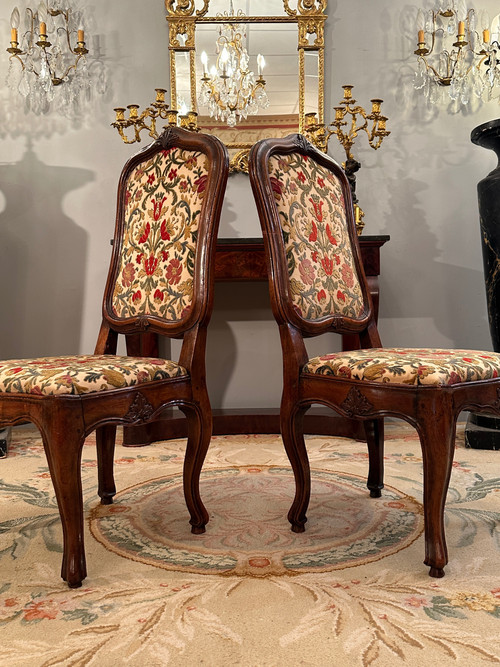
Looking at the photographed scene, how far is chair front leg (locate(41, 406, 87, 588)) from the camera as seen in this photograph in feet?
4.98

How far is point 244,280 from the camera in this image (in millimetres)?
3189

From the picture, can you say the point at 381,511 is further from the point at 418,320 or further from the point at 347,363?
the point at 418,320

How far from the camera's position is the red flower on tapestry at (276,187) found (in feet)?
6.41

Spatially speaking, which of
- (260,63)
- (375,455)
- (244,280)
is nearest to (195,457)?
(375,455)

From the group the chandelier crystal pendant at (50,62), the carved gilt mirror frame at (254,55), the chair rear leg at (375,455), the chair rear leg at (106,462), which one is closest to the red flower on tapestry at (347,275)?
the chair rear leg at (375,455)

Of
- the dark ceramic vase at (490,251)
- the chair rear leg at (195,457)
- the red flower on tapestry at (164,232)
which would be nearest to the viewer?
the chair rear leg at (195,457)

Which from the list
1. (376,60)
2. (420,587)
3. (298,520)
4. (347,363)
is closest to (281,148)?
(347,363)

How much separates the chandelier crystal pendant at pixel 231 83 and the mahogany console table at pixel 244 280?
2.77ft

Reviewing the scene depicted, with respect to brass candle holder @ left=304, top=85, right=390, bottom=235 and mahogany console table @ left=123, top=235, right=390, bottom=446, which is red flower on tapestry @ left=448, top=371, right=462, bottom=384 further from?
brass candle holder @ left=304, top=85, right=390, bottom=235

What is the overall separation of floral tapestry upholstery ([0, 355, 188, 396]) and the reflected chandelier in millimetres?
2672

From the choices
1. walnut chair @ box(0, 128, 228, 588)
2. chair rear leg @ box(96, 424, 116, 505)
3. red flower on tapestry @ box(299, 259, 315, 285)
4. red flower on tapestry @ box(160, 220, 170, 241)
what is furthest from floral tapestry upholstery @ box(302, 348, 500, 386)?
chair rear leg @ box(96, 424, 116, 505)

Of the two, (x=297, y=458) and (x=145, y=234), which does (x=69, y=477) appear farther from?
→ (x=145, y=234)

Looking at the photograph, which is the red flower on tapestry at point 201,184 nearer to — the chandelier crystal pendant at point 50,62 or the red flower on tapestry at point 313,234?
the red flower on tapestry at point 313,234

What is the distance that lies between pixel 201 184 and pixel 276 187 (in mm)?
226
